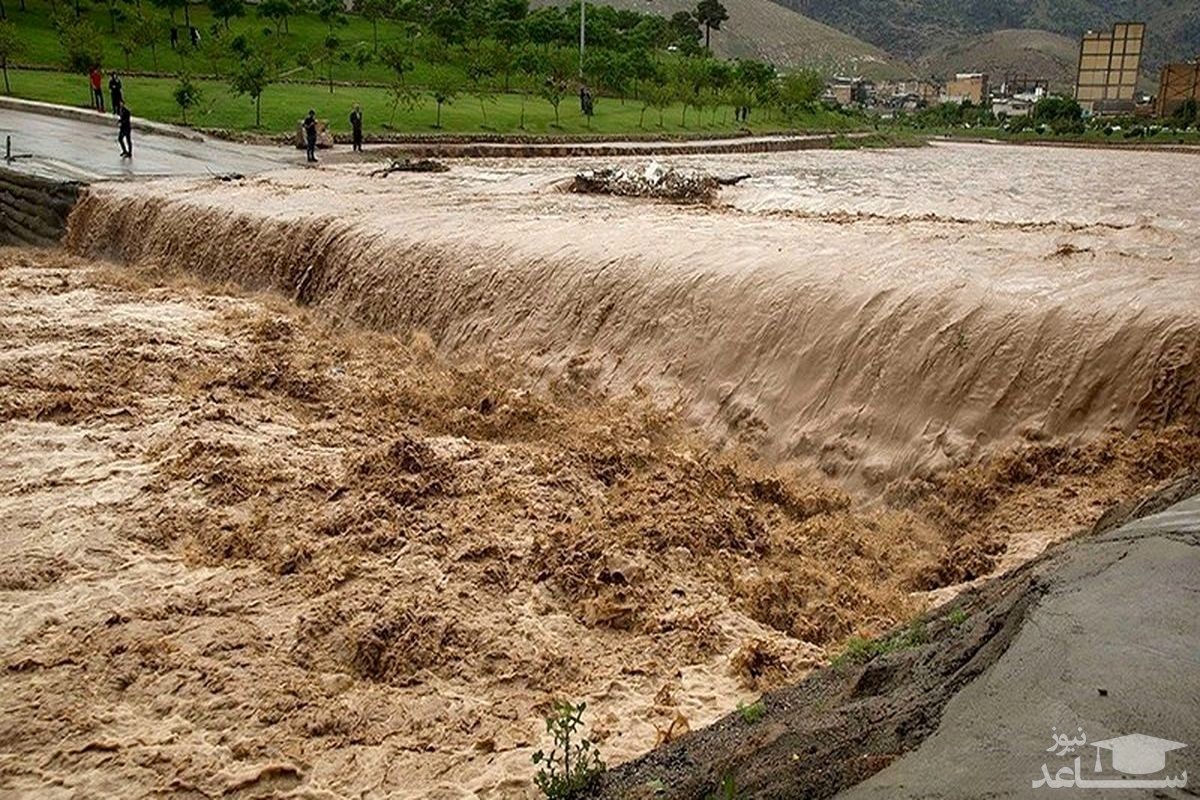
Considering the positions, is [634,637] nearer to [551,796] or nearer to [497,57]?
[551,796]

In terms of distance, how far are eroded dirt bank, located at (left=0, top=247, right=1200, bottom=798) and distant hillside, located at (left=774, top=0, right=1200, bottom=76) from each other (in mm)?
154716

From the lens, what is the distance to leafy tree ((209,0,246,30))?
47500mm

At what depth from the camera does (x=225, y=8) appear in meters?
47.6

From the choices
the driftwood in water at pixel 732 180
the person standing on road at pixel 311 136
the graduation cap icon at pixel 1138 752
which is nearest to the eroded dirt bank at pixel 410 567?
the graduation cap icon at pixel 1138 752

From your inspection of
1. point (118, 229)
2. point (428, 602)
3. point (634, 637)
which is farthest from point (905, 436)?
point (118, 229)

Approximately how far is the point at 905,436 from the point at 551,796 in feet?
15.3

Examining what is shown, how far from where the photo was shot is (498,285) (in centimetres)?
1227

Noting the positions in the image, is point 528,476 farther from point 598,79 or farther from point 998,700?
point 598,79

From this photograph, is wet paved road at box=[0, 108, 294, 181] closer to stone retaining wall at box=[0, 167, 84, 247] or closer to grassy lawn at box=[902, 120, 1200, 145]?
stone retaining wall at box=[0, 167, 84, 247]

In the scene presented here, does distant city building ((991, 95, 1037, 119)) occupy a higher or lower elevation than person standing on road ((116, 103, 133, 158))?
higher

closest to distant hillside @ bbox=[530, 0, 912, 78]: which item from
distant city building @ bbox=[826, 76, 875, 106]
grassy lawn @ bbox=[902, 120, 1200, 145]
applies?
distant city building @ bbox=[826, 76, 875, 106]

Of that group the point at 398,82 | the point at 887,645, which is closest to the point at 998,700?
the point at 887,645

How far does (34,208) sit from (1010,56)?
134 metres

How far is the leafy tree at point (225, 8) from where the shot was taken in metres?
47.5
